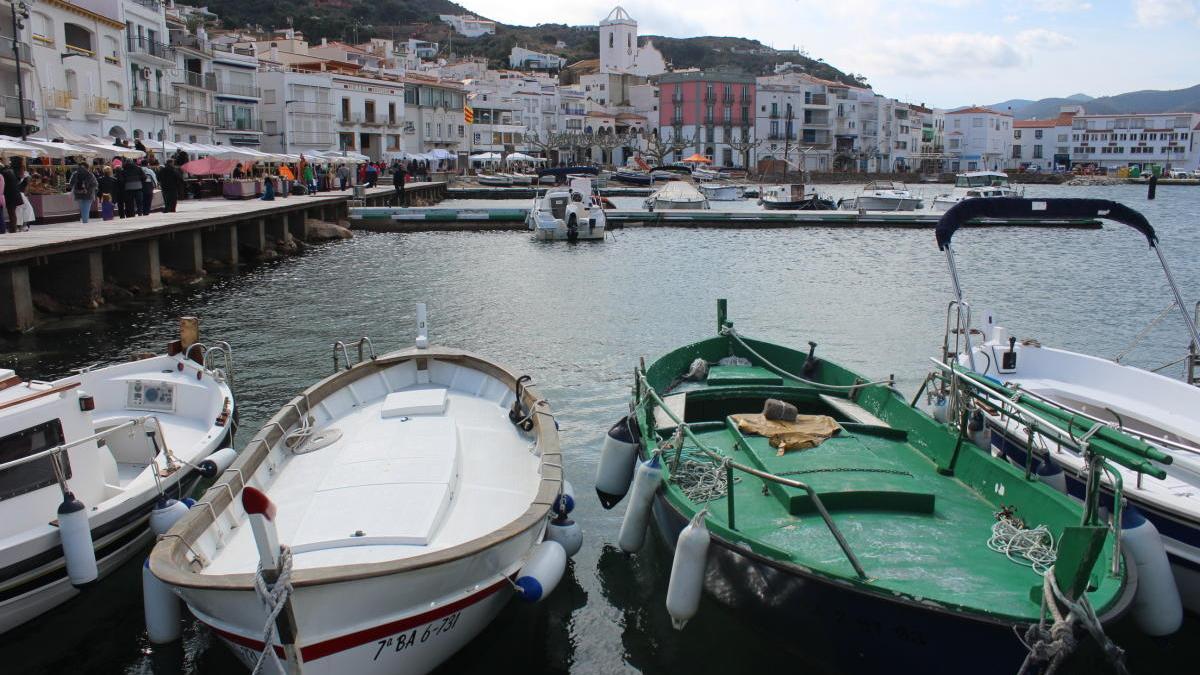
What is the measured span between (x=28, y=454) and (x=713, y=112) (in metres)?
119

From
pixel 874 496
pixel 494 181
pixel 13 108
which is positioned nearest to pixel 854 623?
pixel 874 496

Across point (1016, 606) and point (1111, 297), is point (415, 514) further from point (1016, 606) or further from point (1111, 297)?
point (1111, 297)

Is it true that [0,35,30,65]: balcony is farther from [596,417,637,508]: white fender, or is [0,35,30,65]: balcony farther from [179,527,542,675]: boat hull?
[179,527,542,675]: boat hull

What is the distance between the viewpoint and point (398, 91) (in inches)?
3297

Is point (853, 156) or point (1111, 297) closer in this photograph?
point (1111, 297)

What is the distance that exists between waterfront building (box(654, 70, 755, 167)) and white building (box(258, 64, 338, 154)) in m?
56.8

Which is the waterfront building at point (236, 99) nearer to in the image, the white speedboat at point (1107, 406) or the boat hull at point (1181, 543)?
the white speedboat at point (1107, 406)

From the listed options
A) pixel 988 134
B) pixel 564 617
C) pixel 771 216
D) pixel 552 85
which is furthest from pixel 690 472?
pixel 988 134

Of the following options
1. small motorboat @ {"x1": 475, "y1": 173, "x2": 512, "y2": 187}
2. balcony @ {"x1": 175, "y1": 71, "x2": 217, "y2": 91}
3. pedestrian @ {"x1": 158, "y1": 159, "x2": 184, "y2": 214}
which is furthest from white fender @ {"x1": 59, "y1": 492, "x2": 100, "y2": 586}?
small motorboat @ {"x1": 475, "y1": 173, "x2": 512, "y2": 187}

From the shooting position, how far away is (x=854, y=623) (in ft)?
21.4

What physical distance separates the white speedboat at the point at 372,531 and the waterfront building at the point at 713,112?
114m

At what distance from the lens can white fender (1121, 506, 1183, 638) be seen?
256 inches

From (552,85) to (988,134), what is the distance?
68866mm

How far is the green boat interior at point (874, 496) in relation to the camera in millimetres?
6742
